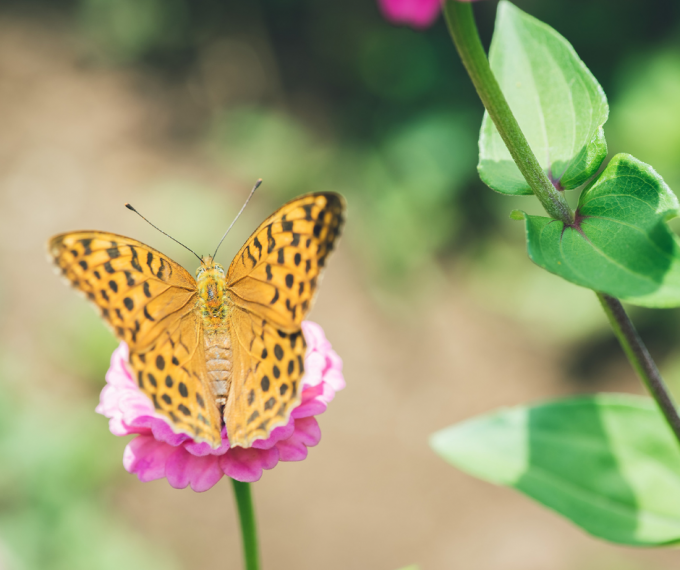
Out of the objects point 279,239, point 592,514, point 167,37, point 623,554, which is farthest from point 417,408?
point 167,37

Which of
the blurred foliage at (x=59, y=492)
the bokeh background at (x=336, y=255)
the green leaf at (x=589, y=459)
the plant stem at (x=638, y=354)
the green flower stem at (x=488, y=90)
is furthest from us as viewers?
the bokeh background at (x=336, y=255)

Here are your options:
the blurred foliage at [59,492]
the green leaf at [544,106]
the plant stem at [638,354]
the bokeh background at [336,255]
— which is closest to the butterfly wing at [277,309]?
the green leaf at [544,106]

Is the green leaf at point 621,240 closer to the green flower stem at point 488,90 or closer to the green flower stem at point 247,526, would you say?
the green flower stem at point 488,90

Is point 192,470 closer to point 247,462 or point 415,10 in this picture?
point 247,462

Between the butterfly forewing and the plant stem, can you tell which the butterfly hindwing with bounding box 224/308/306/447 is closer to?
the butterfly forewing

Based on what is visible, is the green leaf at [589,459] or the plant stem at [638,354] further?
the green leaf at [589,459]

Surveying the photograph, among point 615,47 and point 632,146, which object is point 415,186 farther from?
point 615,47
